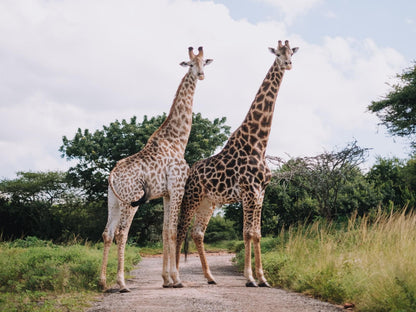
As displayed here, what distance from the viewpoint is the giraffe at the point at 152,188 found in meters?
8.18

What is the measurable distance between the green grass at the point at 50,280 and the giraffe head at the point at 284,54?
17.8ft

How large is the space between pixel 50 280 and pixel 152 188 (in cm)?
245

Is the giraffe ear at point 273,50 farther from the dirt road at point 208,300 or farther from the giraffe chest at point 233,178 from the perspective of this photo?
the dirt road at point 208,300

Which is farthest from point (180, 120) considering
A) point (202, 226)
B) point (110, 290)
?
point (110, 290)

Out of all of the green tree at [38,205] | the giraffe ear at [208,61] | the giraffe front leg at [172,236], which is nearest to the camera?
the giraffe front leg at [172,236]

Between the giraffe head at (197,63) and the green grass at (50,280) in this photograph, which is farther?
the giraffe head at (197,63)

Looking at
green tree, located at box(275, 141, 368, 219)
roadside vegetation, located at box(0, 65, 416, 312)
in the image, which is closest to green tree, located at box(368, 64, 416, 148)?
roadside vegetation, located at box(0, 65, 416, 312)

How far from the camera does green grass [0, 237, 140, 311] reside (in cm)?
677

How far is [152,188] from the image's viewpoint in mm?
8492

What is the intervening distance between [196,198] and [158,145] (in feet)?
4.05

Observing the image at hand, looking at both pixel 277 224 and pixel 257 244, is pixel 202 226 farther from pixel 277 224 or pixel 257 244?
pixel 277 224

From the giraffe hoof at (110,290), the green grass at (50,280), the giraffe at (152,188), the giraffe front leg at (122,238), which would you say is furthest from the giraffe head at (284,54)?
the green grass at (50,280)

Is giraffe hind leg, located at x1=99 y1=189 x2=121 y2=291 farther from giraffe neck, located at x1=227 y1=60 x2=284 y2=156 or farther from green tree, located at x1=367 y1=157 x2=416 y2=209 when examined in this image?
green tree, located at x1=367 y1=157 x2=416 y2=209

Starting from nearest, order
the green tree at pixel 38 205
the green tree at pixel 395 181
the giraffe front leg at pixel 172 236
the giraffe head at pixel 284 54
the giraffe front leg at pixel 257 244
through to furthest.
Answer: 1. the giraffe front leg at pixel 172 236
2. the giraffe front leg at pixel 257 244
3. the giraffe head at pixel 284 54
4. the green tree at pixel 395 181
5. the green tree at pixel 38 205
